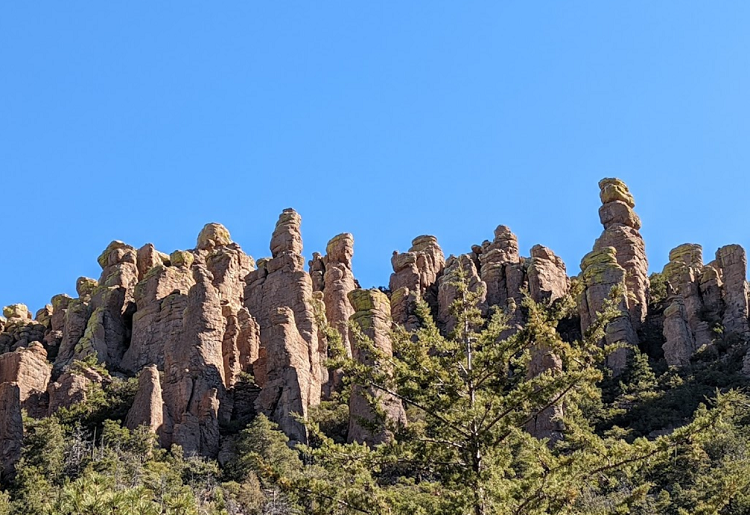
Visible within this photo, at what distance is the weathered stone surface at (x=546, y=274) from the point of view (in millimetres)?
69238

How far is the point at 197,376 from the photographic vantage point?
53562 millimetres

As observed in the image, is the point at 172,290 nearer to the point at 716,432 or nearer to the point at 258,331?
the point at 258,331

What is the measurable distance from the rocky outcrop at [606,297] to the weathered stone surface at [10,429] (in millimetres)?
28995

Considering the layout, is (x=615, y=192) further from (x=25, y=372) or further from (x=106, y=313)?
(x=25, y=372)

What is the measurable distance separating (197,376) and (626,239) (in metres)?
33.9

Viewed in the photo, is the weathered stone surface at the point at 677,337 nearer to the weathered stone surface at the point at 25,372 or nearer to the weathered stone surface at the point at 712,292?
the weathered stone surface at the point at 712,292

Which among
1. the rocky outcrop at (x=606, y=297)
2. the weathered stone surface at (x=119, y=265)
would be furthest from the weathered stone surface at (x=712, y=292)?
the weathered stone surface at (x=119, y=265)

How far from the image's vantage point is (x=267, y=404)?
5347 cm

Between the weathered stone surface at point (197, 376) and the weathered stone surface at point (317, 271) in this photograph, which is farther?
the weathered stone surface at point (317, 271)

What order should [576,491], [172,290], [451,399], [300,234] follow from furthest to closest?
[300,234] < [172,290] < [451,399] < [576,491]

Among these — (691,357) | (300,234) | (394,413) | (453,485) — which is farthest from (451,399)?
(300,234)

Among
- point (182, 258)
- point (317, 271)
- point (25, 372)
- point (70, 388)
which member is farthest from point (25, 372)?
point (317, 271)

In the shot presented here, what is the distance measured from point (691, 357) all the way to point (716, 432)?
150 ft

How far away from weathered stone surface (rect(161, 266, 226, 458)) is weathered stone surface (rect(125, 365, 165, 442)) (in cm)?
61
